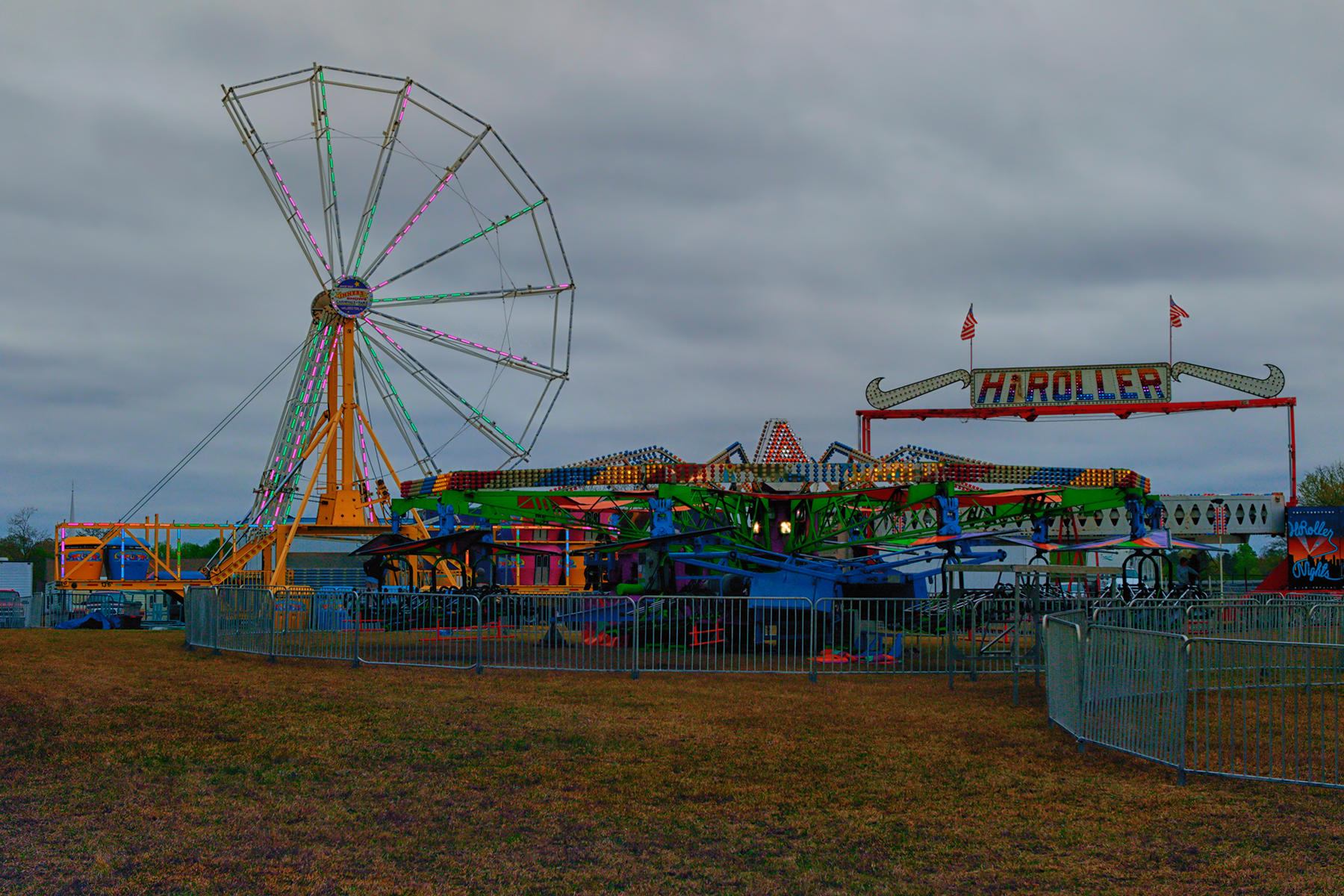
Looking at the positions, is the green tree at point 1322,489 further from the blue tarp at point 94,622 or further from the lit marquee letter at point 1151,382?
the blue tarp at point 94,622

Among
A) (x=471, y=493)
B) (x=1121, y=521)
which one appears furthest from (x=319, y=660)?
(x=1121, y=521)

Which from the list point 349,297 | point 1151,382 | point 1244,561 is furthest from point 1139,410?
point 1244,561

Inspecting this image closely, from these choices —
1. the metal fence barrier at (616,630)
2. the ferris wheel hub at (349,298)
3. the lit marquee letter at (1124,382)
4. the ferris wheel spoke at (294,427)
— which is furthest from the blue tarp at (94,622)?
the lit marquee letter at (1124,382)

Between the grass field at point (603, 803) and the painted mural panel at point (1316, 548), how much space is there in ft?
94.1

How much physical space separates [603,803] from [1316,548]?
36187 millimetres

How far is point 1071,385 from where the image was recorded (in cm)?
4284

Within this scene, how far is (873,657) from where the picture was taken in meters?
16.9

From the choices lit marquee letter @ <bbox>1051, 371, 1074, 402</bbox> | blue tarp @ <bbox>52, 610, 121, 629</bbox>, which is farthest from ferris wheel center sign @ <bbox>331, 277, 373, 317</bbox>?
lit marquee letter @ <bbox>1051, 371, 1074, 402</bbox>

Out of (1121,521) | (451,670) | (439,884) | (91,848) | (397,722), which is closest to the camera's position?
(439,884)

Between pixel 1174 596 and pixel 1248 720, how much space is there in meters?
10.0

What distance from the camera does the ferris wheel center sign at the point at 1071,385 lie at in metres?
42.3

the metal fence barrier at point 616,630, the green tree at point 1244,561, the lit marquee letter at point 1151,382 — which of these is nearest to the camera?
the metal fence barrier at point 616,630

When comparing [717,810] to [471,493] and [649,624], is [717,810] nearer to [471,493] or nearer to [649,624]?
[649,624]

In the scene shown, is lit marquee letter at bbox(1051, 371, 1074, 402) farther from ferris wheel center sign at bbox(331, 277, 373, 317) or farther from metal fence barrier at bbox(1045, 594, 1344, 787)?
metal fence barrier at bbox(1045, 594, 1344, 787)
